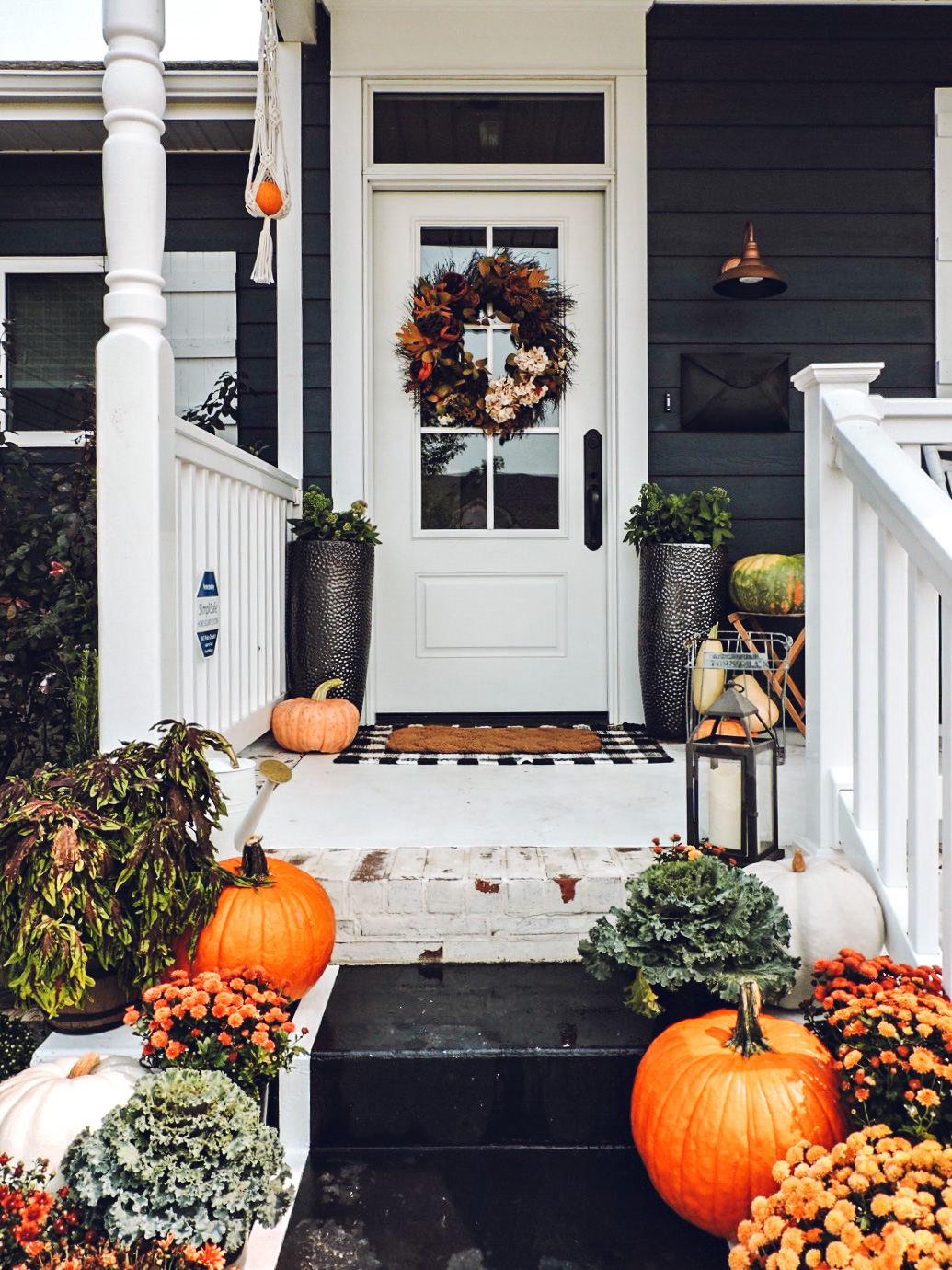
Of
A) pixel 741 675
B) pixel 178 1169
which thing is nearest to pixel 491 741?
pixel 741 675

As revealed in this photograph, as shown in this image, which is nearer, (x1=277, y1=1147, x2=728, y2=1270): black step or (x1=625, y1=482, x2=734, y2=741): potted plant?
(x1=277, y1=1147, x2=728, y2=1270): black step

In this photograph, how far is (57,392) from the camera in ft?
12.6

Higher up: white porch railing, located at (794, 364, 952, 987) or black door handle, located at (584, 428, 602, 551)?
black door handle, located at (584, 428, 602, 551)

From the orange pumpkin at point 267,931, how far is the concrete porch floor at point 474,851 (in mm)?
155

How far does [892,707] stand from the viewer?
5.23 ft

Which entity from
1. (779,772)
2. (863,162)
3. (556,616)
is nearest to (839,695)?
(779,772)

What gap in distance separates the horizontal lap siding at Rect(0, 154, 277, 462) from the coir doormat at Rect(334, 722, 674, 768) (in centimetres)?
128

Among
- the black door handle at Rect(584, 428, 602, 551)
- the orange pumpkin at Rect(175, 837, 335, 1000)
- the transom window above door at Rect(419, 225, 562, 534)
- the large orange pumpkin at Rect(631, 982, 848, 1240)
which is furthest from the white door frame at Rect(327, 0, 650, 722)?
the large orange pumpkin at Rect(631, 982, 848, 1240)

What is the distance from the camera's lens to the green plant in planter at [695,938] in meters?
1.47

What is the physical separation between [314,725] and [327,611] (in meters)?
0.42

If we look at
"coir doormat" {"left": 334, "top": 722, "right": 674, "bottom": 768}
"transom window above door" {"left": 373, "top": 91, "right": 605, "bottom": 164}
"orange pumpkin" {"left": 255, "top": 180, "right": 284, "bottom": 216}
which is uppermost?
"transom window above door" {"left": 373, "top": 91, "right": 605, "bottom": 164}

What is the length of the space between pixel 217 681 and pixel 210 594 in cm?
25

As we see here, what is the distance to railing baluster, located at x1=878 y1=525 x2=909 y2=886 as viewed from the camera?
62.7 inches

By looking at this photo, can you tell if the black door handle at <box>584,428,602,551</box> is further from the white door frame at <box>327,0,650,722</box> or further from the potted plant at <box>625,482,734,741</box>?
the potted plant at <box>625,482,734,741</box>
